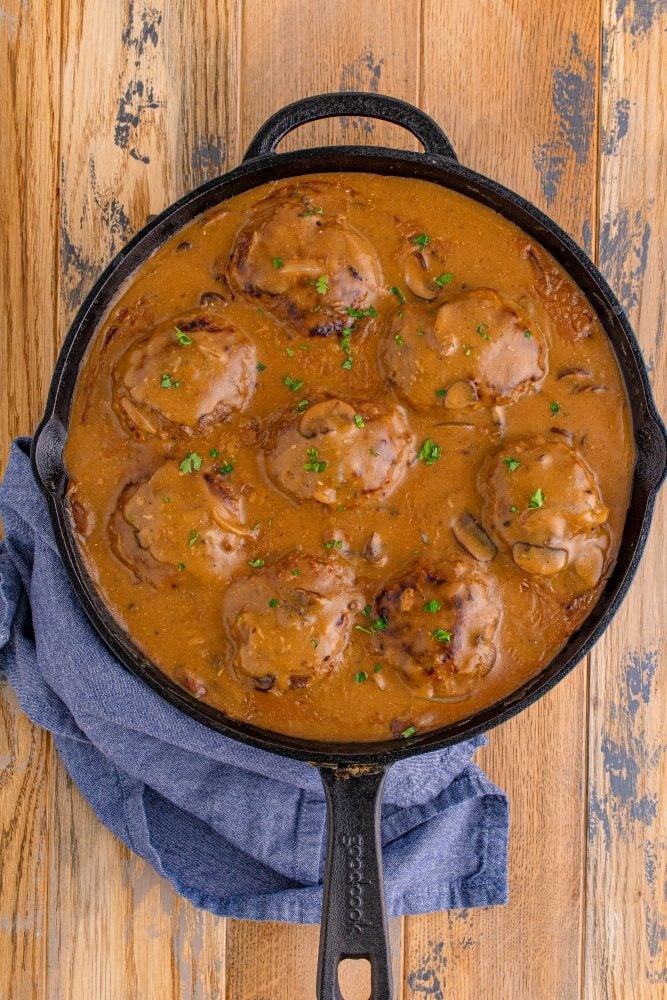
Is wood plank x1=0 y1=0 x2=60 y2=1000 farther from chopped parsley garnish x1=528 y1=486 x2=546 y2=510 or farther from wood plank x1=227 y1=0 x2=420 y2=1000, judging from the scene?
chopped parsley garnish x1=528 y1=486 x2=546 y2=510

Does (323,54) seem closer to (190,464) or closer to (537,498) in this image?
(190,464)

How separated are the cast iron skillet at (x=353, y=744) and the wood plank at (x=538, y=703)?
1.96 ft

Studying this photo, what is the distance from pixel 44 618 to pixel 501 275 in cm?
180

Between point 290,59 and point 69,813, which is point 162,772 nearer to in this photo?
point 69,813

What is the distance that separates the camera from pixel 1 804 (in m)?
3.18

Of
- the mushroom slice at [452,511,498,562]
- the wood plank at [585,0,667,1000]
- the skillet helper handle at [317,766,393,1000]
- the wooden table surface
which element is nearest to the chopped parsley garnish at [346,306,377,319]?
the mushroom slice at [452,511,498,562]

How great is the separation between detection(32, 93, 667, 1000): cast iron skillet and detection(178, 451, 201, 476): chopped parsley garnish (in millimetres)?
356

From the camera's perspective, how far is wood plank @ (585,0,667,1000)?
10.4ft

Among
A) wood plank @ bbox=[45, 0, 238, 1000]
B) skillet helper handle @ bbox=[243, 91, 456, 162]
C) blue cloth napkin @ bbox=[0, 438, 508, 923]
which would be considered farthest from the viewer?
wood plank @ bbox=[45, 0, 238, 1000]

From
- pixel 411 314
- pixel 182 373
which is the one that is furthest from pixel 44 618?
pixel 411 314

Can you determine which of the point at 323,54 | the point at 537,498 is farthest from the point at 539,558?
the point at 323,54

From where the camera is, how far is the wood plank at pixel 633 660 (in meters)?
3.16

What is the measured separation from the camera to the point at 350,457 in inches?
95.9

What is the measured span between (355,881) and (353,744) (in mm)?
409
